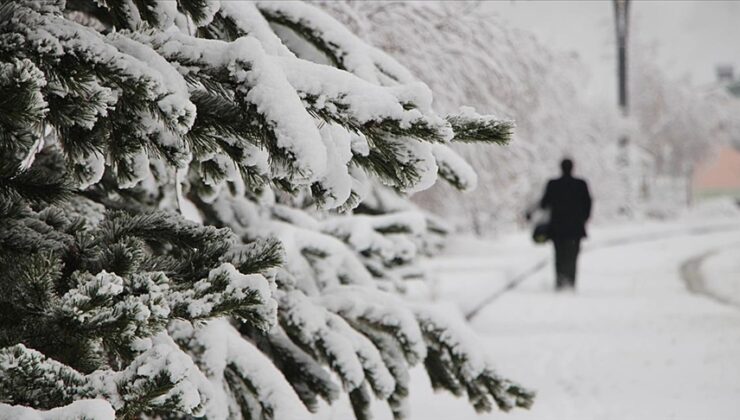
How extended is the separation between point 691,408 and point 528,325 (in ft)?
10.6

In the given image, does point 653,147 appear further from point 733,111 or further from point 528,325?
point 528,325

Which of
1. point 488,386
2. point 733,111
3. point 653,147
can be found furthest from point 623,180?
point 488,386

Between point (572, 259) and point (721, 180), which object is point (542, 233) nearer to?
point (572, 259)

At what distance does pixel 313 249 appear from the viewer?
10.1ft

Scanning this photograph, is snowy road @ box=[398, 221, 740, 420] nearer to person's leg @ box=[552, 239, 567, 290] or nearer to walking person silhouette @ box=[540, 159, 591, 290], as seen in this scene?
person's leg @ box=[552, 239, 567, 290]

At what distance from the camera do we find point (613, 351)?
560 cm

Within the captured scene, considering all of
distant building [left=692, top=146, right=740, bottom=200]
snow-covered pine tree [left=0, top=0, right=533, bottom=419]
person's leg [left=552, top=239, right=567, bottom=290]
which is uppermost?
snow-covered pine tree [left=0, top=0, right=533, bottom=419]

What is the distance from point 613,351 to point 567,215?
4093 millimetres

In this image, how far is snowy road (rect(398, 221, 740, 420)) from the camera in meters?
3.99

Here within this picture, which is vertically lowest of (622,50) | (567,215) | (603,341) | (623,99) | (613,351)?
(623,99)

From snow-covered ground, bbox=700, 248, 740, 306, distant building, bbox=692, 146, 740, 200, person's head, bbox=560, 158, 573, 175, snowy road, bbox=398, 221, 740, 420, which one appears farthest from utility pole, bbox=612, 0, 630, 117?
distant building, bbox=692, 146, 740, 200

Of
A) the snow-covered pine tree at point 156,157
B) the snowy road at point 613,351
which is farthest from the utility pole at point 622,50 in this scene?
the snow-covered pine tree at point 156,157

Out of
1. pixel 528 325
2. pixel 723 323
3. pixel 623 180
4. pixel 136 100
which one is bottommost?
pixel 623 180

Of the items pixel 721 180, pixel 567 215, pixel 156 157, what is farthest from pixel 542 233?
pixel 721 180
